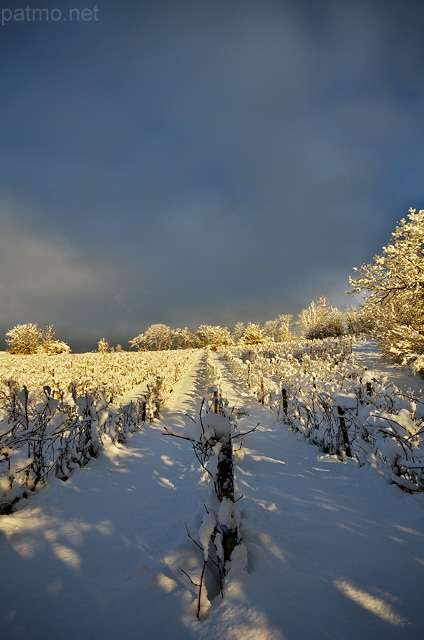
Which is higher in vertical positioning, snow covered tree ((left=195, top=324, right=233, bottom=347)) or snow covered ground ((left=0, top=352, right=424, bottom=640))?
snow covered tree ((left=195, top=324, right=233, bottom=347))

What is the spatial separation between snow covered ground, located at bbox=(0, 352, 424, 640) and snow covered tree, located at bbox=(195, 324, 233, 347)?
201 ft

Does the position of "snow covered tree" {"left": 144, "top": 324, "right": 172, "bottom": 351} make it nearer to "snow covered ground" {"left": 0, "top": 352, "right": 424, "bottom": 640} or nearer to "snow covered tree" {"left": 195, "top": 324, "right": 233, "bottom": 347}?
"snow covered tree" {"left": 195, "top": 324, "right": 233, "bottom": 347}

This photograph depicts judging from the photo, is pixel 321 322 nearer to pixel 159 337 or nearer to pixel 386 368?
pixel 386 368

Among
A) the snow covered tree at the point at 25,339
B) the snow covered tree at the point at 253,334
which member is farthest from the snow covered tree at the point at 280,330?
the snow covered tree at the point at 25,339

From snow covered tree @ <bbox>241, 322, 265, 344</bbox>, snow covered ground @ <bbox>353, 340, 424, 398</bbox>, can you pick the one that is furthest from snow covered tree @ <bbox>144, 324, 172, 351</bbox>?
snow covered ground @ <bbox>353, 340, 424, 398</bbox>

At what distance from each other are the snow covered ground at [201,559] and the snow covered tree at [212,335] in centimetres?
6119

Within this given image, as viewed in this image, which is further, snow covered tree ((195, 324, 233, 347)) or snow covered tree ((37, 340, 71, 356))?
snow covered tree ((195, 324, 233, 347))

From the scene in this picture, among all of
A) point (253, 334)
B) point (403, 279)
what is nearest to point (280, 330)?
point (253, 334)

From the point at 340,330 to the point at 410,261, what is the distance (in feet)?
93.4

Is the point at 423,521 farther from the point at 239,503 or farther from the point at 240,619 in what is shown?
the point at 240,619

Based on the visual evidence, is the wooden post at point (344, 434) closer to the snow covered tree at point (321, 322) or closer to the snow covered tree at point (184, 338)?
the snow covered tree at point (321, 322)

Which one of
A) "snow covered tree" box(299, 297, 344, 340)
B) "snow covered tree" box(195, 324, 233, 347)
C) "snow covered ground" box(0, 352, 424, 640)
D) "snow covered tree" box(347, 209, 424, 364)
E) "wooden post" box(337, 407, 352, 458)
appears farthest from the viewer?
"snow covered tree" box(195, 324, 233, 347)

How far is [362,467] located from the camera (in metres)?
3.74

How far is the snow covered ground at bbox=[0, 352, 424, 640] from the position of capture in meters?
1.57
